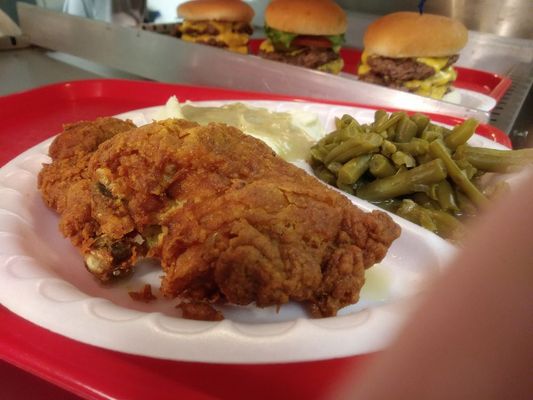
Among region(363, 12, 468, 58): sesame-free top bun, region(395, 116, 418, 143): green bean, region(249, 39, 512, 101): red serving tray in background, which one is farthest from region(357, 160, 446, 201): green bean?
region(363, 12, 468, 58): sesame-free top bun

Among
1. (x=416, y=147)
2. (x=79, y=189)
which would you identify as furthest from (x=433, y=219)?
(x=79, y=189)

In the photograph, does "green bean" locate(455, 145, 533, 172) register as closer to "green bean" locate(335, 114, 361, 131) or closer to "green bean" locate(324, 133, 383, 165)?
"green bean" locate(324, 133, 383, 165)

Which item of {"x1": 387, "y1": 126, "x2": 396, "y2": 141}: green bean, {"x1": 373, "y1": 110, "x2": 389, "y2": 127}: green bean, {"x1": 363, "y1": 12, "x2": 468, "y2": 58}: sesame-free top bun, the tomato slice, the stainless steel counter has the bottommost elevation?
the stainless steel counter

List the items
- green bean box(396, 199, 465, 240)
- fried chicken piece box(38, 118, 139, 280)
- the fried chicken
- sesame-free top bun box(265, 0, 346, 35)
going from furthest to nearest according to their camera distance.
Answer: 1. sesame-free top bun box(265, 0, 346, 35)
2. green bean box(396, 199, 465, 240)
3. fried chicken piece box(38, 118, 139, 280)
4. the fried chicken

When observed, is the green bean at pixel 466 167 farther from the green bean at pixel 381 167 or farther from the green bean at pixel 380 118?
the green bean at pixel 380 118

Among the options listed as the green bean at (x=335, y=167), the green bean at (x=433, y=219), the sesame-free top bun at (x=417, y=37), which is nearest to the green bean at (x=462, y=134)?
the green bean at (x=433, y=219)

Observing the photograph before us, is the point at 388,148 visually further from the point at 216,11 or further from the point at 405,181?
the point at 216,11
